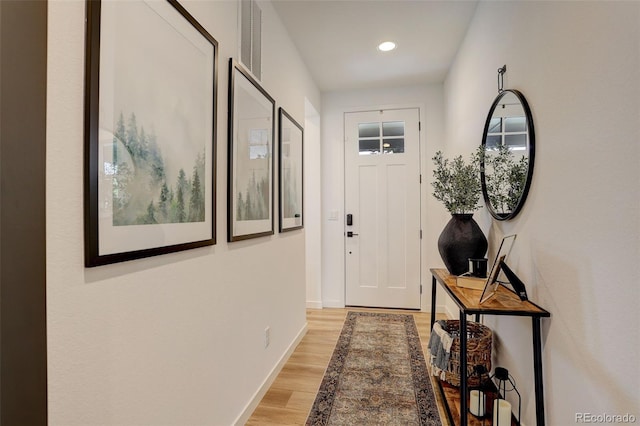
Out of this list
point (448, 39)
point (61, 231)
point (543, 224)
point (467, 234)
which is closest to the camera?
point (61, 231)

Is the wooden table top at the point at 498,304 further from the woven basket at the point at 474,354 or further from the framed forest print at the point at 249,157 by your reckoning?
the framed forest print at the point at 249,157

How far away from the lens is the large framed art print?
0.87 m

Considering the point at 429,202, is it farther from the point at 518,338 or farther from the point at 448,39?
the point at 518,338

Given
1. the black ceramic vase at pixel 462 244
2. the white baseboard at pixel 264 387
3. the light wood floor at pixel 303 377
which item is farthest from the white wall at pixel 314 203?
the black ceramic vase at pixel 462 244

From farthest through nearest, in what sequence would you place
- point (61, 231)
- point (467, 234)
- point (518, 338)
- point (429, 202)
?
point (429, 202)
point (467, 234)
point (518, 338)
point (61, 231)

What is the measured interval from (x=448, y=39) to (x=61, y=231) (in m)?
3.12

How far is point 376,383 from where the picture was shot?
7.23ft

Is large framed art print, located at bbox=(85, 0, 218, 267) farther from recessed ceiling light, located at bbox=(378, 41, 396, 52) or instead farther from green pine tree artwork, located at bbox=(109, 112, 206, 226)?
recessed ceiling light, located at bbox=(378, 41, 396, 52)

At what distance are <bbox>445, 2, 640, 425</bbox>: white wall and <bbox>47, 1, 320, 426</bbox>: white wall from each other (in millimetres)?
1477

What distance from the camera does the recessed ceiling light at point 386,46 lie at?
2.86m

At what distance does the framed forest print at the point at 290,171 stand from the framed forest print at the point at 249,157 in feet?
0.69

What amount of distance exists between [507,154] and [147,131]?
179cm

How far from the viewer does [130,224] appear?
3.25ft

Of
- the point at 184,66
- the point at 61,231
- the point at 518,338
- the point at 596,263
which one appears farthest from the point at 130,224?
the point at 518,338
